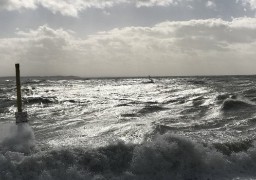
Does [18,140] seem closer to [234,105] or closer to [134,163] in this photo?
[134,163]

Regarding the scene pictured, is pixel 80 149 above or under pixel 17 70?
under

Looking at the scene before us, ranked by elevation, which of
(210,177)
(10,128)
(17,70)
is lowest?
(210,177)

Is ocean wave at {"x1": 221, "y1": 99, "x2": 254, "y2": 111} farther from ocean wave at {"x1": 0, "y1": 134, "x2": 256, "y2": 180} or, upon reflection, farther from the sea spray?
the sea spray

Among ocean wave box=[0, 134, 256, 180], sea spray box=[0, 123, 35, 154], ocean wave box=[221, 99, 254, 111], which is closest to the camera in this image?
ocean wave box=[0, 134, 256, 180]

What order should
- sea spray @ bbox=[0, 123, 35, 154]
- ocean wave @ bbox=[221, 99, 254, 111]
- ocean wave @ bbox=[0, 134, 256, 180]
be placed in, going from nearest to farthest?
ocean wave @ bbox=[0, 134, 256, 180], sea spray @ bbox=[0, 123, 35, 154], ocean wave @ bbox=[221, 99, 254, 111]

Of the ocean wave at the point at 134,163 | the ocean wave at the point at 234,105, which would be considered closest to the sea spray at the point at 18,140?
the ocean wave at the point at 134,163

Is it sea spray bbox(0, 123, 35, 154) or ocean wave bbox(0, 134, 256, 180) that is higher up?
sea spray bbox(0, 123, 35, 154)

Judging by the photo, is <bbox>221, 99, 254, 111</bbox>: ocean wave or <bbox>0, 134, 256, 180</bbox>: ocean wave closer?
<bbox>0, 134, 256, 180</bbox>: ocean wave

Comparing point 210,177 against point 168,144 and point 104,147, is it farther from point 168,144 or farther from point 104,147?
point 104,147

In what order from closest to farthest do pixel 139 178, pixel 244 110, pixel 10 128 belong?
pixel 139 178 → pixel 10 128 → pixel 244 110

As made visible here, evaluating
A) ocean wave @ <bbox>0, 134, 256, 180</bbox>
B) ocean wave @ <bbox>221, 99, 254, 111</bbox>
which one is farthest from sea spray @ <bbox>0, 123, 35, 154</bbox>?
ocean wave @ <bbox>221, 99, 254, 111</bbox>

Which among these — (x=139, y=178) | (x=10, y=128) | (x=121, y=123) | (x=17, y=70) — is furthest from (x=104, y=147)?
(x=121, y=123)

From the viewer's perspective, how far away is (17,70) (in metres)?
11.3

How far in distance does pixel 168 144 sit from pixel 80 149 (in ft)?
7.75
